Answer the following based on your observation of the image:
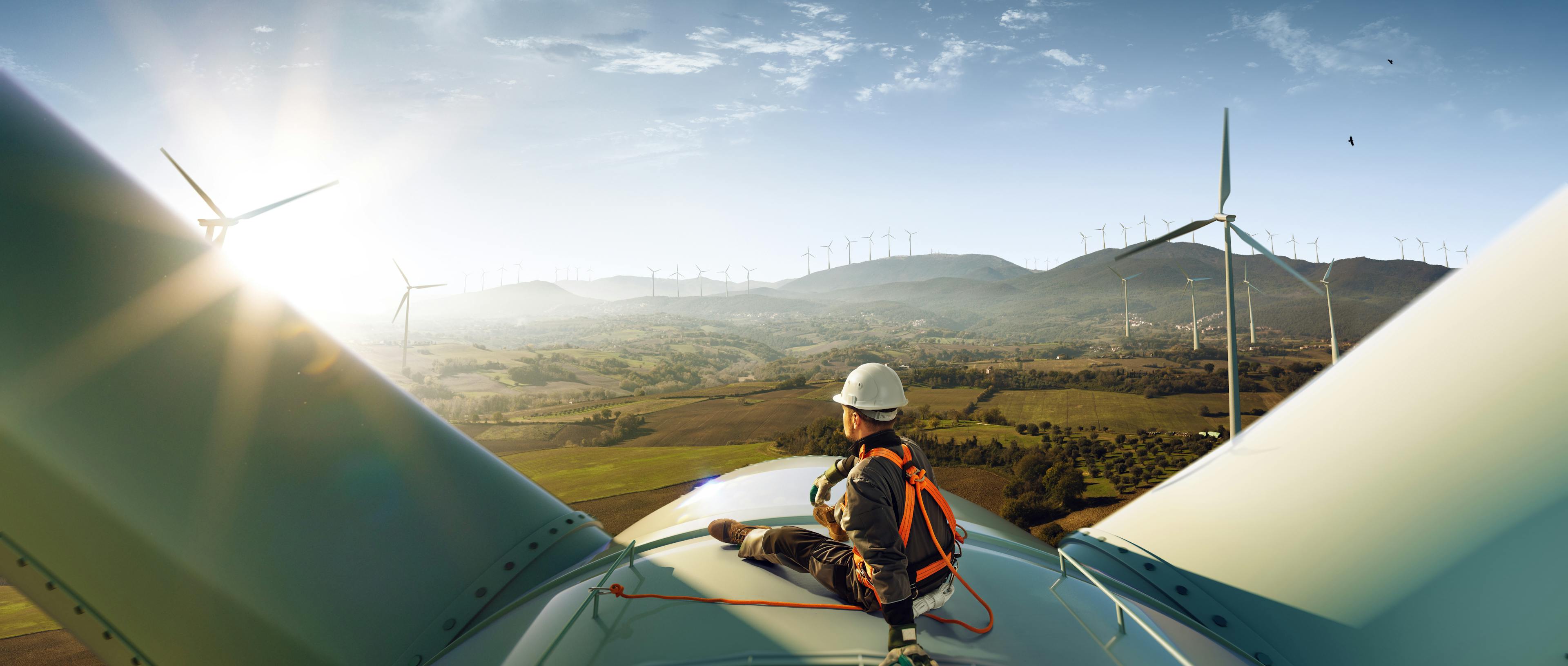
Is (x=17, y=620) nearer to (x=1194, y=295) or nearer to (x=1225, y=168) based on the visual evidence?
(x=1225, y=168)

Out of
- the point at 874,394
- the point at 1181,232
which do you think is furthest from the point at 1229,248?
the point at 874,394

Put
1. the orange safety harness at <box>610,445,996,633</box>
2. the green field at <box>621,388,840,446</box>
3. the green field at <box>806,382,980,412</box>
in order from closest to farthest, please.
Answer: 1. the orange safety harness at <box>610,445,996,633</box>
2. the green field at <box>621,388,840,446</box>
3. the green field at <box>806,382,980,412</box>

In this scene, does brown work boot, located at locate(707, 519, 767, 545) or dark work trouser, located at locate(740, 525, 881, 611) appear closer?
dark work trouser, located at locate(740, 525, 881, 611)

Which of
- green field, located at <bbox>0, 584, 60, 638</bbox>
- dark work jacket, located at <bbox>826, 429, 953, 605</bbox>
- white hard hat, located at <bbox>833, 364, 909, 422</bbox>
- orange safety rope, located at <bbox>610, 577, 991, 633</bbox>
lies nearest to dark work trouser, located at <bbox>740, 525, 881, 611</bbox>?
orange safety rope, located at <bbox>610, 577, 991, 633</bbox>

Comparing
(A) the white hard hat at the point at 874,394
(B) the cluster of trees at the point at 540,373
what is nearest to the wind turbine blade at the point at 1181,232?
(A) the white hard hat at the point at 874,394

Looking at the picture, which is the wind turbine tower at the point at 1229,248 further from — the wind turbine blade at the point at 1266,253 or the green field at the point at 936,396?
the green field at the point at 936,396

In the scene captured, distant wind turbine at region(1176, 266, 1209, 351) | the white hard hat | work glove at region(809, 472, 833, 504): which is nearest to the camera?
the white hard hat

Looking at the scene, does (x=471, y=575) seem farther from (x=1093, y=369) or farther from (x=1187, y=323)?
(x=1187, y=323)

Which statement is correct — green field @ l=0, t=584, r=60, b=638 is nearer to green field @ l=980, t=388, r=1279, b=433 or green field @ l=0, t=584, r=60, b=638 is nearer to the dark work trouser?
the dark work trouser
